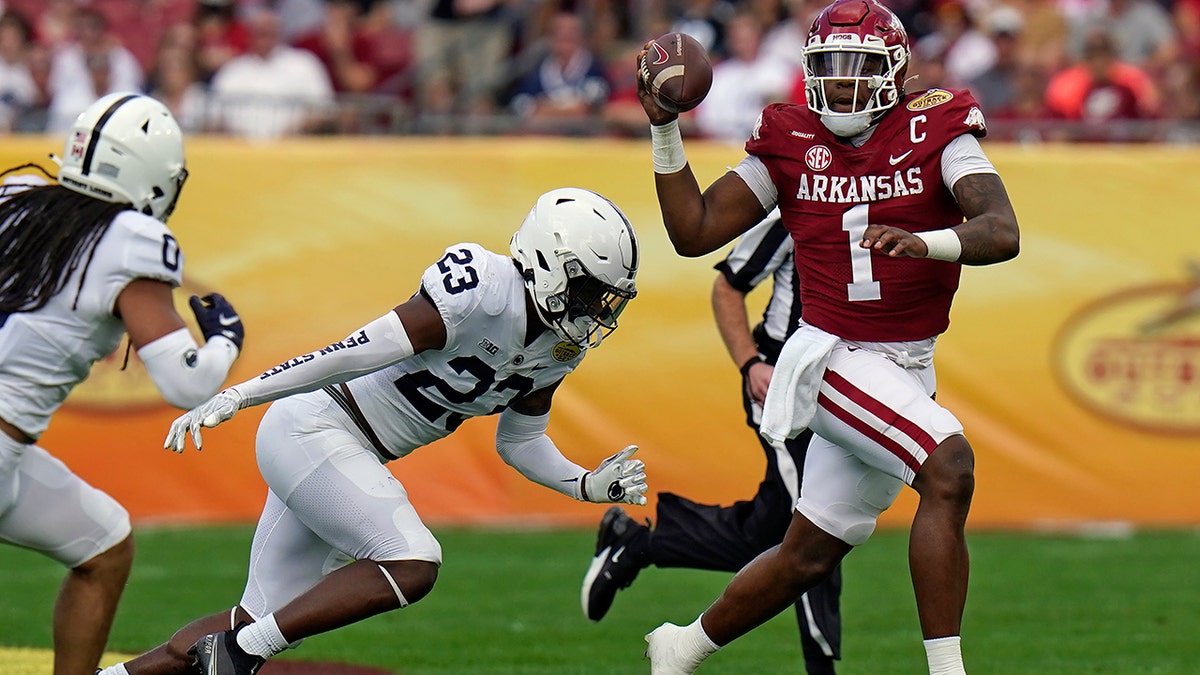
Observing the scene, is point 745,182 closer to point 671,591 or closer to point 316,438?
point 316,438

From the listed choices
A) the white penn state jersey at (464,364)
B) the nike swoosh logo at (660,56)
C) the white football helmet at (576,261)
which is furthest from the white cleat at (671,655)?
the nike swoosh logo at (660,56)

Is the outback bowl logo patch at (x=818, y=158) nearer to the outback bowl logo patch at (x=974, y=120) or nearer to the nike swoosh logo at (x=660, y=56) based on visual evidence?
the outback bowl logo patch at (x=974, y=120)

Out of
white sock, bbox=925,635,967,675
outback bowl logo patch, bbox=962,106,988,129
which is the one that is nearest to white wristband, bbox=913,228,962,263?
outback bowl logo patch, bbox=962,106,988,129

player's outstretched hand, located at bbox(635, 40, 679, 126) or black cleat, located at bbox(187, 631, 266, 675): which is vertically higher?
player's outstretched hand, located at bbox(635, 40, 679, 126)

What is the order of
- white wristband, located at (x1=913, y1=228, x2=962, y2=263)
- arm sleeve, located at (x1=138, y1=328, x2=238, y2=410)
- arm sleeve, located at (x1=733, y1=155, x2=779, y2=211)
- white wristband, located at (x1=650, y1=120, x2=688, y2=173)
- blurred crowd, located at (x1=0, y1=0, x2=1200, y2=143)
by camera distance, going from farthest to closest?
blurred crowd, located at (x1=0, y1=0, x2=1200, y2=143)
arm sleeve, located at (x1=733, y1=155, x2=779, y2=211)
white wristband, located at (x1=650, y1=120, x2=688, y2=173)
arm sleeve, located at (x1=138, y1=328, x2=238, y2=410)
white wristband, located at (x1=913, y1=228, x2=962, y2=263)

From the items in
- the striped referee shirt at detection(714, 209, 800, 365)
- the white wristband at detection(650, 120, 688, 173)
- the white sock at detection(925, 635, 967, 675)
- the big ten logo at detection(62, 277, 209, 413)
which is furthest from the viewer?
the big ten logo at detection(62, 277, 209, 413)

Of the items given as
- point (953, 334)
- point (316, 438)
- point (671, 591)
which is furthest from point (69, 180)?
point (953, 334)

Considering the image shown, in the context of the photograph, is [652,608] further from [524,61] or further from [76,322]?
[524,61]

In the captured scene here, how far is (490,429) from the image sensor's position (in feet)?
31.8

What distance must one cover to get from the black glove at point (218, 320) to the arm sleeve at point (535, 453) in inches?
34.4

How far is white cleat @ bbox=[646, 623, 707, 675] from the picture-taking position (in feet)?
16.7

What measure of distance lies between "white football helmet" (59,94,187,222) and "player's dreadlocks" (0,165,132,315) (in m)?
0.05

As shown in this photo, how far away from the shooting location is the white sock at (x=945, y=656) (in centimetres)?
442

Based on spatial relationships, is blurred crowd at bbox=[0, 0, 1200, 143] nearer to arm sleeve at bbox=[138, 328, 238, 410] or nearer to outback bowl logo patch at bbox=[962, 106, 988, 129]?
outback bowl logo patch at bbox=[962, 106, 988, 129]
